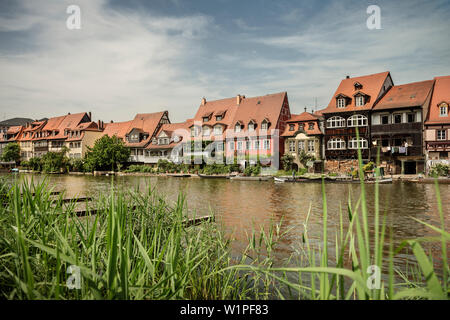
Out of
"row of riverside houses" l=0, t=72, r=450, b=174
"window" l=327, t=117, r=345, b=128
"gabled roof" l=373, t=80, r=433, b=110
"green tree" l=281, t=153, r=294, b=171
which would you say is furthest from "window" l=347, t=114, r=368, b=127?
"green tree" l=281, t=153, r=294, b=171

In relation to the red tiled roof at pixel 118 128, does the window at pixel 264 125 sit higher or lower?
lower

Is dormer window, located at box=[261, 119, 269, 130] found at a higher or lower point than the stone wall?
higher

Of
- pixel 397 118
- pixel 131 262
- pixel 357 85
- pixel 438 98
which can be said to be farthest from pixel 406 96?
pixel 131 262

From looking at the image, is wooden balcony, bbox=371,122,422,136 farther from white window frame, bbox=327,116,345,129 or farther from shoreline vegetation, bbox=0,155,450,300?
shoreline vegetation, bbox=0,155,450,300

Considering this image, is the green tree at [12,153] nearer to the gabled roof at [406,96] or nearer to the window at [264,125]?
the window at [264,125]

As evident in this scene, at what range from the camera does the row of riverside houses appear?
3475cm

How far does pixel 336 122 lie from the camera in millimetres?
39594

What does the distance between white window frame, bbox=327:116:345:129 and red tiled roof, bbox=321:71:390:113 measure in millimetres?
987

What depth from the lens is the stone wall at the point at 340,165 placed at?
3878cm

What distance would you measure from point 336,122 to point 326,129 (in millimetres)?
1490

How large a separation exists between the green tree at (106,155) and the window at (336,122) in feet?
106

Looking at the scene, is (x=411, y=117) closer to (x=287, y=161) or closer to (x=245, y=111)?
(x=287, y=161)

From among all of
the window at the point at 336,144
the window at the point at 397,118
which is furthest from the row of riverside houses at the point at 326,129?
the window at the point at 397,118
